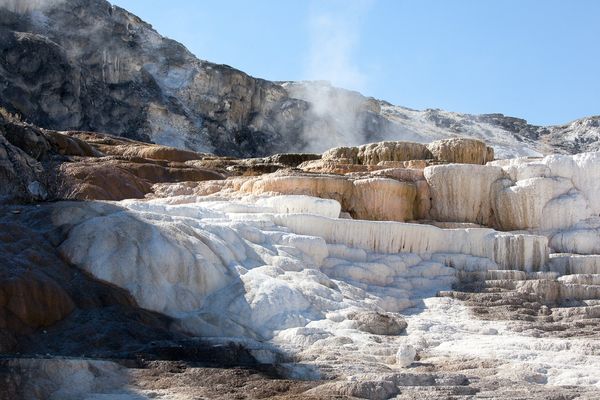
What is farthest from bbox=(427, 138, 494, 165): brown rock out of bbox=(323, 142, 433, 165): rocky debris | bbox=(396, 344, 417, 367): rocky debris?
bbox=(396, 344, 417, 367): rocky debris

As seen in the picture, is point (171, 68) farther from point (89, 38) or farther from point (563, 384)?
point (563, 384)

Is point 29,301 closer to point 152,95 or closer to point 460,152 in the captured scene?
point 460,152

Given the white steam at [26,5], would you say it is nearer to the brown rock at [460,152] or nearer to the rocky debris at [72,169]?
the rocky debris at [72,169]

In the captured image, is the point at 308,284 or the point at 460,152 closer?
the point at 308,284

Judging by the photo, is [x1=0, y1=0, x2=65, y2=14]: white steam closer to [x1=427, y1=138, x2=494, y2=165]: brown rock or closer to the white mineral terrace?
[x1=427, y1=138, x2=494, y2=165]: brown rock

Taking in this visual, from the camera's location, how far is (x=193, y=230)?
14500mm

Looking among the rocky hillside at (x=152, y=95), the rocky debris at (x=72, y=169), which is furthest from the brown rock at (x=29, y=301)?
the rocky hillside at (x=152, y=95)

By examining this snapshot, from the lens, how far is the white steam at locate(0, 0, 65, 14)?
172 feet

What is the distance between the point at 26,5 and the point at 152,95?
32.1ft

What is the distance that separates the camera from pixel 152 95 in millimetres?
54750

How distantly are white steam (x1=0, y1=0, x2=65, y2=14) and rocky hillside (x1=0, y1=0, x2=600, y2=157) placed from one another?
8 cm

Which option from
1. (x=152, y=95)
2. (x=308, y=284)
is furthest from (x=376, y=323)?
(x=152, y=95)

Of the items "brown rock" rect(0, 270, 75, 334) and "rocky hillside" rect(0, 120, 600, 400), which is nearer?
"rocky hillside" rect(0, 120, 600, 400)

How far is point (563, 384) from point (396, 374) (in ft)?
7.47
